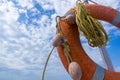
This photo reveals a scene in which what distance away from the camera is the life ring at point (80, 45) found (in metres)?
4.33

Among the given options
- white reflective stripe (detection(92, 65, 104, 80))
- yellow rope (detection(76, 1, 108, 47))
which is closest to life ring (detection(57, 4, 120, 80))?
white reflective stripe (detection(92, 65, 104, 80))

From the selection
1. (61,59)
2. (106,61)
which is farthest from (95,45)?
(106,61)

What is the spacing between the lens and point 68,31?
4633mm

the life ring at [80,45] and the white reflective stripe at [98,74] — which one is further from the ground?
the life ring at [80,45]

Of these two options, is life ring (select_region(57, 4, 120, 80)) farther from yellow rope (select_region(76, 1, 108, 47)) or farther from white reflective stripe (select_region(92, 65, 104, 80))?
yellow rope (select_region(76, 1, 108, 47))

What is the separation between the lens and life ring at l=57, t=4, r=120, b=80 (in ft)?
14.2

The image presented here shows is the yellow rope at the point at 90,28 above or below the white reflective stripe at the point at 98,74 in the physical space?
above

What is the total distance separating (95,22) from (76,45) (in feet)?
1.55

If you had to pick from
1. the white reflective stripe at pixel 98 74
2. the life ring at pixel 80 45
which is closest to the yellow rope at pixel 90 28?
the life ring at pixel 80 45

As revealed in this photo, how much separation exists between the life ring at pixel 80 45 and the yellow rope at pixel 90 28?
0.22 m

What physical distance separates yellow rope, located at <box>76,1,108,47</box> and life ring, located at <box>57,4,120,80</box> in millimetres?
218

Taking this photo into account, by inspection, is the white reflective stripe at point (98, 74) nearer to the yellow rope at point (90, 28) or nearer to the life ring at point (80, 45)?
the life ring at point (80, 45)

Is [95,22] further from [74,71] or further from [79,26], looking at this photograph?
[74,71]

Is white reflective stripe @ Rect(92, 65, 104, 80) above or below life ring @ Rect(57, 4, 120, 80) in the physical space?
below
